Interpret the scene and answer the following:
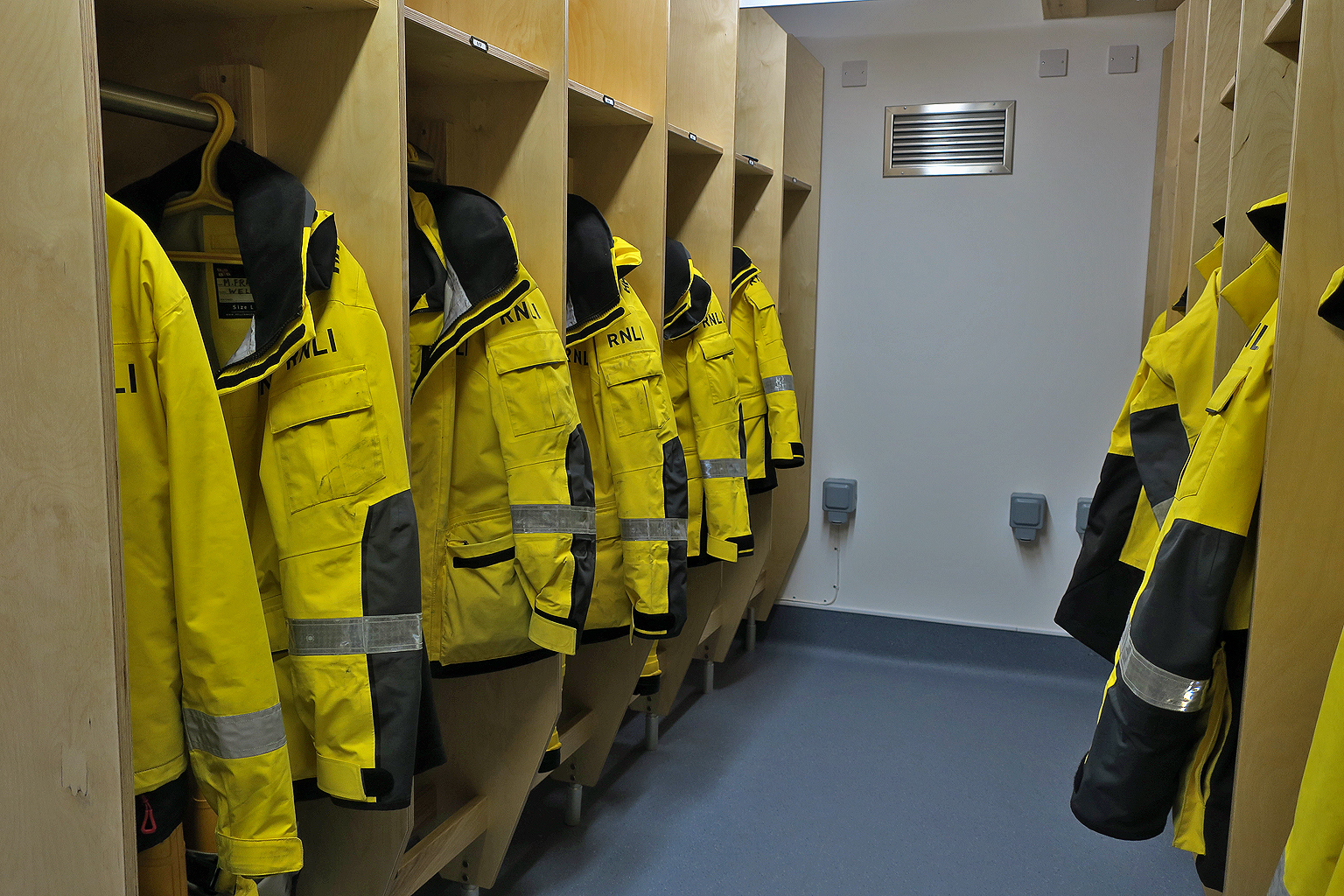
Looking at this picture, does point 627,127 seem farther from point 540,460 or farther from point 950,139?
point 950,139

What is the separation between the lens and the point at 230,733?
130 centimetres

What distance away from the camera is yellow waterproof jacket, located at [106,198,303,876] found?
1244 mm

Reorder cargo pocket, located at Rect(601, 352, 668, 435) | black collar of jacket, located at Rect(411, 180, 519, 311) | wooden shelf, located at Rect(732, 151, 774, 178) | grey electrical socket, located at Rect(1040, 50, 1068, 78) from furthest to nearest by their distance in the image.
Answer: grey electrical socket, located at Rect(1040, 50, 1068, 78) < wooden shelf, located at Rect(732, 151, 774, 178) < cargo pocket, located at Rect(601, 352, 668, 435) < black collar of jacket, located at Rect(411, 180, 519, 311)

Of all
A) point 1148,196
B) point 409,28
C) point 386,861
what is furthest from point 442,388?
point 1148,196

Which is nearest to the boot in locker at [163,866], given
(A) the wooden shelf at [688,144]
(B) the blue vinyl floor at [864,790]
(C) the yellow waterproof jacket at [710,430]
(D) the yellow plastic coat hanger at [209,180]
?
(D) the yellow plastic coat hanger at [209,180]

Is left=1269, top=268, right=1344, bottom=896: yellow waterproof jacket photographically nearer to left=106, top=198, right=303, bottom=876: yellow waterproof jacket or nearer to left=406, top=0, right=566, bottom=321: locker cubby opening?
left=106, top=198, right=303, bottom=876: yellow waterproof jacket

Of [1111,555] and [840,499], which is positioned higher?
[1111,555]

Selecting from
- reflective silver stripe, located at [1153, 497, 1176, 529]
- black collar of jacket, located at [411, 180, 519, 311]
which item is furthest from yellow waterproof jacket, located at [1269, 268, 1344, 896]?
black collar of jacket, located at [411, 180, 519, 311]

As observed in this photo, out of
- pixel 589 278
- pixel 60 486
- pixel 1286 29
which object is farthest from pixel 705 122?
pixel 60 486

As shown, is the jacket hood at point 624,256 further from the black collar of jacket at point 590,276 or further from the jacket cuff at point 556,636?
the jacket cuff at point 556,636

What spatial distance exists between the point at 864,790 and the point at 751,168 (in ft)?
6.97

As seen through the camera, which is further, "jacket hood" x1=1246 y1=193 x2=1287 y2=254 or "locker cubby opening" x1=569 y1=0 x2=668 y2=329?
"locker cubby opening" x1=569 y1=0 x2=668 y2=329

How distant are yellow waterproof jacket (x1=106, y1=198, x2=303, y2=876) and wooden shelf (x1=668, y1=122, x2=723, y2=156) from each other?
171 centimetres

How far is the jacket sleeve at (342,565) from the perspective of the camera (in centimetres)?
150
